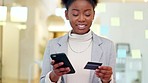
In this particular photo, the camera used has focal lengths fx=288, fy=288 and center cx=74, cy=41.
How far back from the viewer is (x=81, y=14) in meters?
0.93

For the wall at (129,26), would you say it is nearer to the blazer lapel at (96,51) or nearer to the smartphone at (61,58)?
the blazer lapel at (96,51)

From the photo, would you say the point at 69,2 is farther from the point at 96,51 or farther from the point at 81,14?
the point at 96,51

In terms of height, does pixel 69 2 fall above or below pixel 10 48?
above

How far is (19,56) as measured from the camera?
369cm

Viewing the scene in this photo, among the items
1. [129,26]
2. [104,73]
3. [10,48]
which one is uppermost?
[129,26]

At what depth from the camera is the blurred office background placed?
10.8ft

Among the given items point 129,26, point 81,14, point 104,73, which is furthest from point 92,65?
point 129,26

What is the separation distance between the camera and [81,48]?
37.7 inches

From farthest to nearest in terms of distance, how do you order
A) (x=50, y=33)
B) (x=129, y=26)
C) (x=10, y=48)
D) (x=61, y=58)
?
1. (x=10, y=48)
2. (x=50, y=33)
3. (x=129, y=26)
4. (x=61, y=58)

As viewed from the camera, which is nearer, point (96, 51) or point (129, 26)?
point (96, 51)

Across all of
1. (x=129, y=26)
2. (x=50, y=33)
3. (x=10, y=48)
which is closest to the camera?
(x=129, y=26)

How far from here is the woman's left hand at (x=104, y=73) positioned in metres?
0.86

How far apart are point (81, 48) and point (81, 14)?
11cm

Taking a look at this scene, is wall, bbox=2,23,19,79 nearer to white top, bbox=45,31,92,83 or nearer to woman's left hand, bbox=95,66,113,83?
white top, bbox=45,31,92,83
